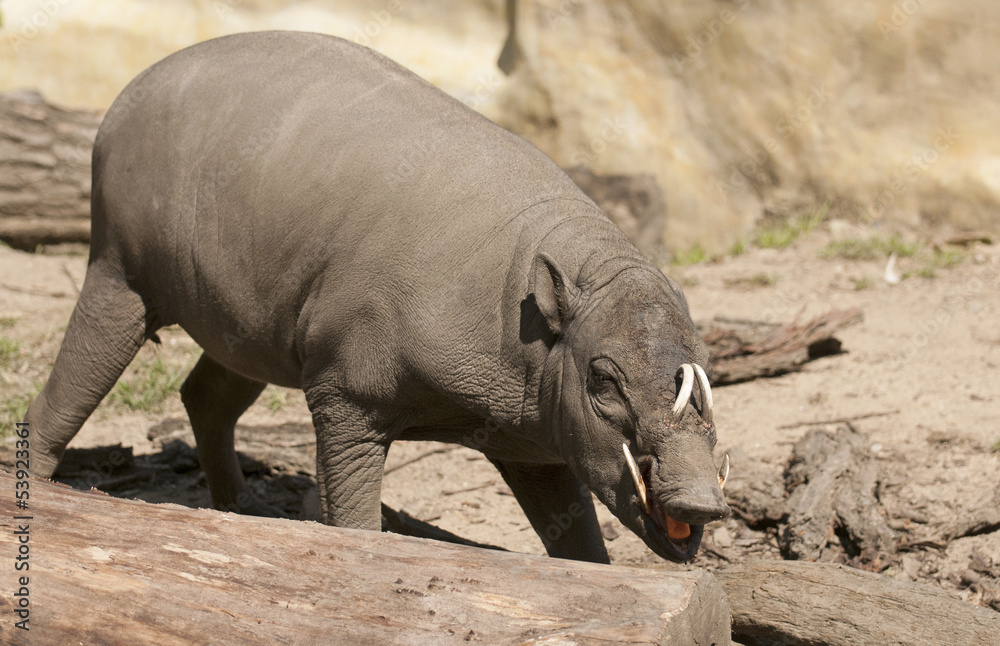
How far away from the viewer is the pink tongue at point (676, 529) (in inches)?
118

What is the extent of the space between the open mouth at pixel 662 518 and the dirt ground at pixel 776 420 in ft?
3.43

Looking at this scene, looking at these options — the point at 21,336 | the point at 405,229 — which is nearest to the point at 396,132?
the point at 405,229

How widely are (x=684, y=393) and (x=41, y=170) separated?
7.23 metres

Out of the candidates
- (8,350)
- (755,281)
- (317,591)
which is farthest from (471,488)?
(755,281)

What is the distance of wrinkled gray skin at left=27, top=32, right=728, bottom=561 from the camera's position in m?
3.17

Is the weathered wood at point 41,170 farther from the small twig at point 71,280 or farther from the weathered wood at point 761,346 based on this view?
the weathered wood at point 761,346

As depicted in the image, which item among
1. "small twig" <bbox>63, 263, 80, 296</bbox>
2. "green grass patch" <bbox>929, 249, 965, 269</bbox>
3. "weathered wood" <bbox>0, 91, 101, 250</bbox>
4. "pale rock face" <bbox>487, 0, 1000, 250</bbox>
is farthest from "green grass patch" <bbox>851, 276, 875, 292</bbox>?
"weathered wood" <bbox>0, 91, 101, 250</bbox>

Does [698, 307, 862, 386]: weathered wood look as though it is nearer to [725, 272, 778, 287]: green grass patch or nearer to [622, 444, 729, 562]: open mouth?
[725, 272, 778, 287]: green grass patch

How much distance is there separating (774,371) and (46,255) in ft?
19.5

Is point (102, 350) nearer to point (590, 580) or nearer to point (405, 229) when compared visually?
point (405, 229)

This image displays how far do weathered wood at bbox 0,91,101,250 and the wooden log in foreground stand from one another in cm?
621

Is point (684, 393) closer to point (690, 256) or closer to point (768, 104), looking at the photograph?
point (690, 256)

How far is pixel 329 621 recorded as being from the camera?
8.81 ft

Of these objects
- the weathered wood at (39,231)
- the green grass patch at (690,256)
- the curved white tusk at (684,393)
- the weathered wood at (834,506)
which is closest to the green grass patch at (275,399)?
the weathered wood at (834,506)
